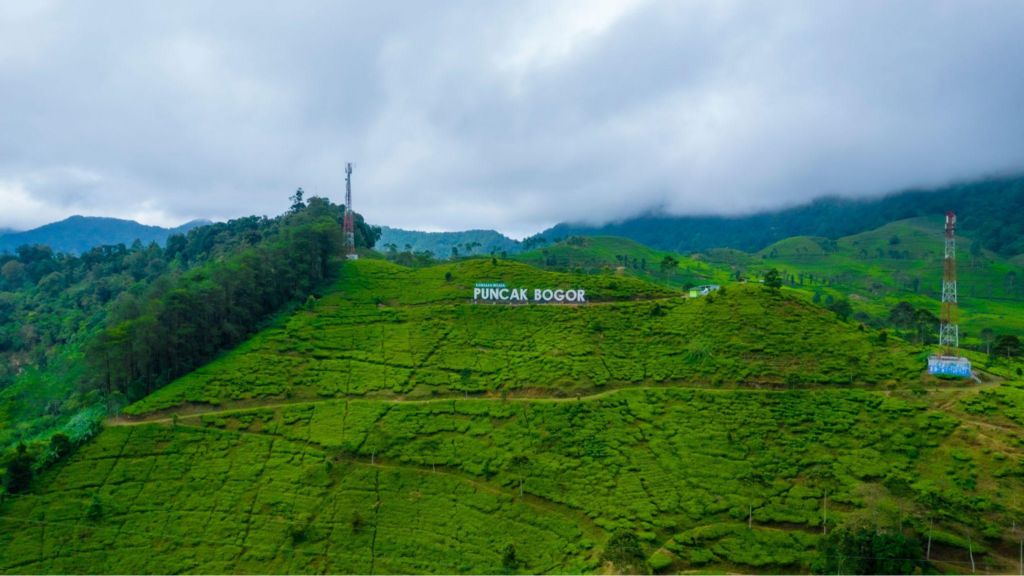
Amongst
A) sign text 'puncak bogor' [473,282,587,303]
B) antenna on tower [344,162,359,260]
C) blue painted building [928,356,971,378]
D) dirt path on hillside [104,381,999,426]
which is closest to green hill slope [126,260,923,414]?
dirt path on hillside [104,381,999,426]

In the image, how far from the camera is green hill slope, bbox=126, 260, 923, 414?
65938 millimetres

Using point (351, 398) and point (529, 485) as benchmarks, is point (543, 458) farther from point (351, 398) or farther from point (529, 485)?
point (351, 398)

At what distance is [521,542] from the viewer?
150 feet

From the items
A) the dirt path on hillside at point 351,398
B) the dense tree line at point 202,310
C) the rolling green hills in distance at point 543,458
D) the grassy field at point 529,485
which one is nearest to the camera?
the grassy field at point 529,485

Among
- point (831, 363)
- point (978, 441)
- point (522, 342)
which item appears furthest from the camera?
point (522, 342)

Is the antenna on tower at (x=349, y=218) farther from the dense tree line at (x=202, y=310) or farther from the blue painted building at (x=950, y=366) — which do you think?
the blue painted building at (x=950, y=366)

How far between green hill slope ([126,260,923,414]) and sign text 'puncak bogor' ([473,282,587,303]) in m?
2.64

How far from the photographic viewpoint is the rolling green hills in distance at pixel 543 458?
4412 cm

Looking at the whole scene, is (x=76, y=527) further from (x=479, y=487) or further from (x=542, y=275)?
(x=542, y=275)

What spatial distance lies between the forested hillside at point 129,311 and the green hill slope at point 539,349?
5339mm

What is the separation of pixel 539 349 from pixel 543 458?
21762 millimetres

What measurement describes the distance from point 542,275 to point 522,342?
2572cm

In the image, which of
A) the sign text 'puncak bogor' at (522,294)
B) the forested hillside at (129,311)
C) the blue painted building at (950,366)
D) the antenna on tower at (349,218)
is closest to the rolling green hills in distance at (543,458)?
the blue painted building at (950,366)

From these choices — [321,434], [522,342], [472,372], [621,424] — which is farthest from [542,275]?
[321,434]
